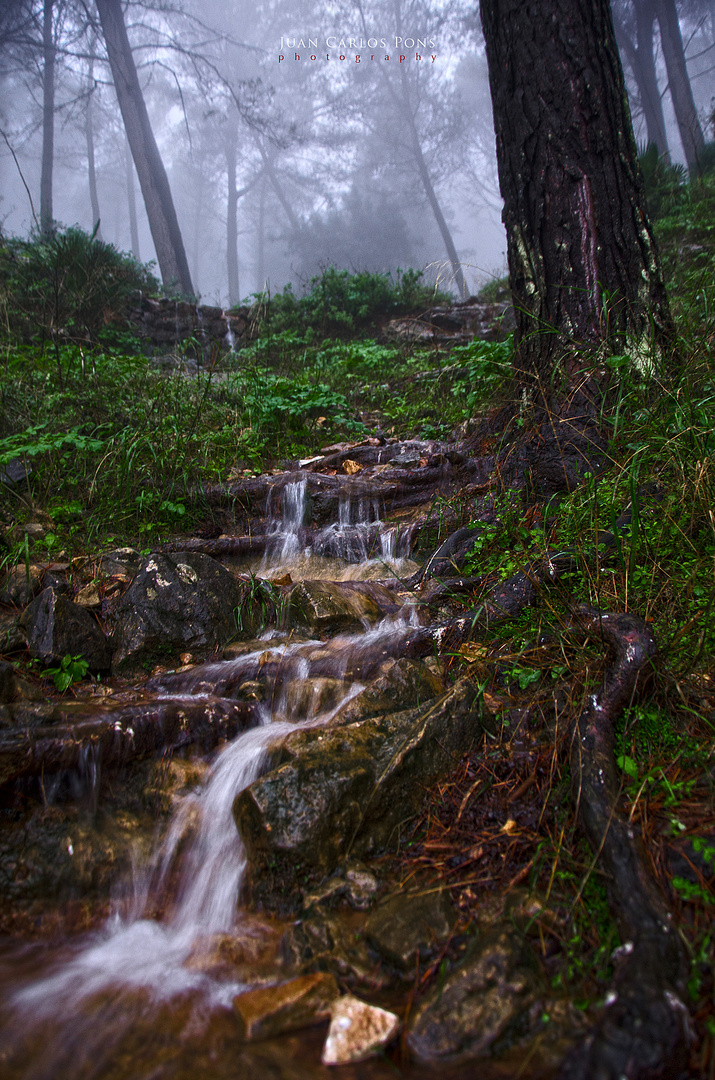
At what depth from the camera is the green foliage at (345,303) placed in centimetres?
1119

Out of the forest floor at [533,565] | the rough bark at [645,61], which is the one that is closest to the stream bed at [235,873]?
the forest floor at [533,565]

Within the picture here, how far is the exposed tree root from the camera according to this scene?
1.01 metres

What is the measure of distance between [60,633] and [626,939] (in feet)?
8.99

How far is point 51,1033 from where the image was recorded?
1.39 meters

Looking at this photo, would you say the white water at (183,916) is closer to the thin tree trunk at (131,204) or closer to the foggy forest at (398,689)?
the foggy forest at (398,689)

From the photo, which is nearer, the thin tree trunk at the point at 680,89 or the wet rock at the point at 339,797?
the wet rock at the point at 339,797

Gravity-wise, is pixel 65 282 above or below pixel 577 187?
above

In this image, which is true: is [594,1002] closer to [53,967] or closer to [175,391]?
[53,967]

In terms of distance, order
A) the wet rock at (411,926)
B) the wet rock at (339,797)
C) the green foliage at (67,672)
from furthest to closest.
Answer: the green foliage at (67,672) < the wet rock at (339,797) < the wet rock at (411,926)

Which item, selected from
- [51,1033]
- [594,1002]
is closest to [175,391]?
[51,1033]

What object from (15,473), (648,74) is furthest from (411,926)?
(648,74)

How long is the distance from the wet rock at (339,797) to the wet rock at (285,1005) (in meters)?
0.27

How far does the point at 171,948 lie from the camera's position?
1695mm

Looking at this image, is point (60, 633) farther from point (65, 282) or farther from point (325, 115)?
point (325, 115)
